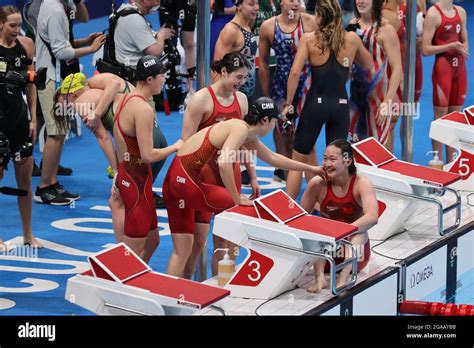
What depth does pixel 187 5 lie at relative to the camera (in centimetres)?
1217

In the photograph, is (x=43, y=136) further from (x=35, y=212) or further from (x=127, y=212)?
(x=127, y=212)

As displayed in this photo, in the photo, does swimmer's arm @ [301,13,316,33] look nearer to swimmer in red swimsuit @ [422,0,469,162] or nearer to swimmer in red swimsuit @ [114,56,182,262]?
swimmer in red swimsuit @ [422,0,469,162]

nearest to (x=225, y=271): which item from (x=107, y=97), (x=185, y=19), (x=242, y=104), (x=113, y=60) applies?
(x=242, y=104)

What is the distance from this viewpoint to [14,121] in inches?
332

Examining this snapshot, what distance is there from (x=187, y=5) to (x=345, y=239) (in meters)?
5.78

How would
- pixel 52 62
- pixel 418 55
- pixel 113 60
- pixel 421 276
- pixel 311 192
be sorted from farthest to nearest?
pixel 418 55 < pixel 52 62 < pixel 113 60 < pixel 421 276 < pixel 311 192

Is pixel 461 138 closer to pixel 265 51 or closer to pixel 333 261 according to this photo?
pixel 265 51

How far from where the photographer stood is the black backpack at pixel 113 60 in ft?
29.9

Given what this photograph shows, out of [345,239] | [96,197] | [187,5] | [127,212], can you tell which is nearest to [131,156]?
[127,212]

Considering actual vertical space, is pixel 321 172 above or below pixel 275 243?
above

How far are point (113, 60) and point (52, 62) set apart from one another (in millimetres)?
956

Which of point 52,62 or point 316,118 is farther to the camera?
point 52,62

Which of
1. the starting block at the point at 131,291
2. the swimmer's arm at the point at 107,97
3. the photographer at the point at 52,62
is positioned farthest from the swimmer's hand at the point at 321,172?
the photographer at the point at 52,62

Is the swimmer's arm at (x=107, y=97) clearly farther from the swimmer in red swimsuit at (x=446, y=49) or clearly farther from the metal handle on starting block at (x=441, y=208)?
the swimmer in red swimsuit at (x=446, y=49)
